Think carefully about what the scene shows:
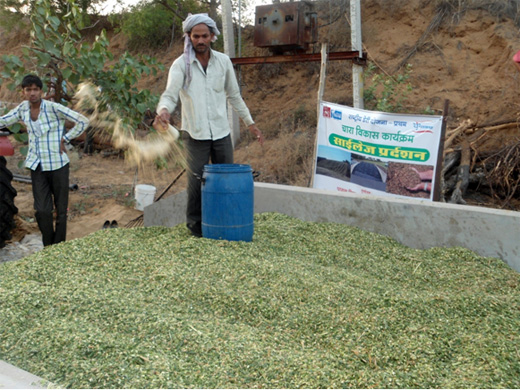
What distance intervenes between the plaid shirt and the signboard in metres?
3.04

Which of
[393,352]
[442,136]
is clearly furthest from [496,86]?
[393,352]

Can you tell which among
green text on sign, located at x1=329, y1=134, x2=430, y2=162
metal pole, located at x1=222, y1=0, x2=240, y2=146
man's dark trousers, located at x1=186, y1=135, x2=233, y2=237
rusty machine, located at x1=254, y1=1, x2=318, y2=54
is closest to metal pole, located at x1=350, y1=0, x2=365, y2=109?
rusty machine, located at x1=254, y1=1, x2=318, y2=54

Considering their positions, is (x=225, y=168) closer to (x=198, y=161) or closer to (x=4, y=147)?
(x=198, y=161)

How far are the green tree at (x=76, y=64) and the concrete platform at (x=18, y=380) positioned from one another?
11.0 feet

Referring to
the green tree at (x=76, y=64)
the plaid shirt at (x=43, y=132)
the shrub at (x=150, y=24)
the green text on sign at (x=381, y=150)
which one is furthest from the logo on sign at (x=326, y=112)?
the shrub at (x=150, y=24)

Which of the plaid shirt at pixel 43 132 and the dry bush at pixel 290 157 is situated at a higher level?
the plaid shirt at pixel 43 132

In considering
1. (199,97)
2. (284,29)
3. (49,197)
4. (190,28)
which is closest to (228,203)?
(199,97)

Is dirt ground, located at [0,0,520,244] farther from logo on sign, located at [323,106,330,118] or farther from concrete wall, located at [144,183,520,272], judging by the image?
concrete wall, located at [144,183,520,272]

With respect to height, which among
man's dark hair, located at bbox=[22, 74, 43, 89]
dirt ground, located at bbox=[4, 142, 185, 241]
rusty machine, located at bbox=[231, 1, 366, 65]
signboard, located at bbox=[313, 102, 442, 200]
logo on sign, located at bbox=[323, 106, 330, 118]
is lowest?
dirt ground, located at bbox=[4, 142, 185, 241]

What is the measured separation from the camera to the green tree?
509cm

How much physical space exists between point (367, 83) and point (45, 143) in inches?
323

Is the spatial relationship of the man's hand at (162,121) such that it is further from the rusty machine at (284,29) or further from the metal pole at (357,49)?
the rusty machine at (284,29)

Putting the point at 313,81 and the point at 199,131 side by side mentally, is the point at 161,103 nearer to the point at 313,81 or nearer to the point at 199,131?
the point at 199,131

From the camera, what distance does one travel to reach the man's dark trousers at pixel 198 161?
4.83 metres
